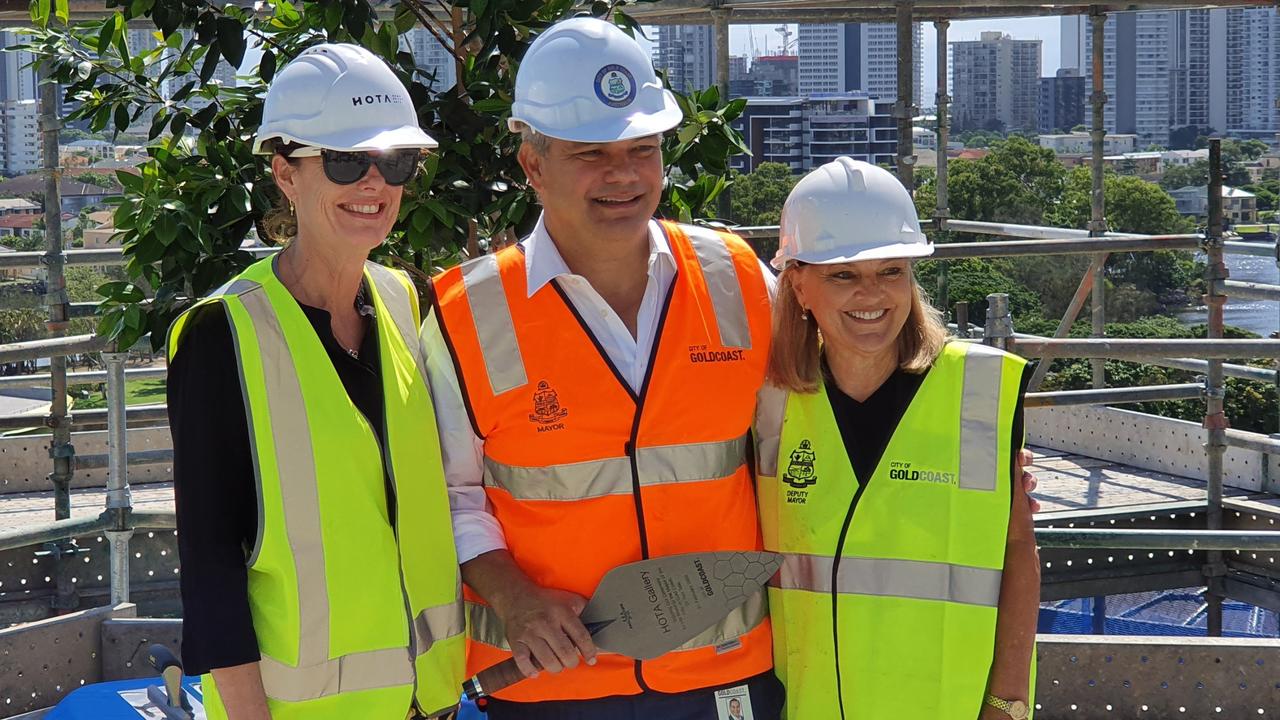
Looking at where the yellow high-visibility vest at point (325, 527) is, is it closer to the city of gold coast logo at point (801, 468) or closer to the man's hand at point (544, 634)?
the man's hand at point (544, 634)

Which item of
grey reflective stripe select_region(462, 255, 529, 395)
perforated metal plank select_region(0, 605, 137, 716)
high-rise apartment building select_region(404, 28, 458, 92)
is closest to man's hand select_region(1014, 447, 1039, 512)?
grey reflective stripe select_region(462, 255, 529, 395)

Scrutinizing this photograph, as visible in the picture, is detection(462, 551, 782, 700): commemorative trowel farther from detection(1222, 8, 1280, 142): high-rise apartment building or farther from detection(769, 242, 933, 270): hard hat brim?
detection(1222, 8, 1280, 142): high-rise apartment building

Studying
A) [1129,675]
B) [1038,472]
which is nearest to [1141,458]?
[1038,472]

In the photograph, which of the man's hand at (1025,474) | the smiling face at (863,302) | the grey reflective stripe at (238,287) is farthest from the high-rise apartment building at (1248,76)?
the grey reflective stripe at (238,287)

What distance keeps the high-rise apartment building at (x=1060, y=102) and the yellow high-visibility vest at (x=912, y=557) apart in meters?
69.2

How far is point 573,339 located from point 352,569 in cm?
57

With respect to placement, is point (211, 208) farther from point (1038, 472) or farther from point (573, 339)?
point (1038, 472)

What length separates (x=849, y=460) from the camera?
2.65 meters

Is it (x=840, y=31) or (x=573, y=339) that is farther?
(x=840, y=31)

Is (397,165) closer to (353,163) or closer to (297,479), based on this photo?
(353,163)

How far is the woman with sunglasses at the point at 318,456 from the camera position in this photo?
7.31ft

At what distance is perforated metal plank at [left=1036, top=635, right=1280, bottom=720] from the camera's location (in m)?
4.27

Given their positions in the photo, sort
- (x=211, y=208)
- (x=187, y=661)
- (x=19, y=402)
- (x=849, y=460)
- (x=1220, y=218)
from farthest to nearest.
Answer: (x=19, y=402), (x=1220, y=218), (x=211, y=208), (x=849, y=460), (x=187, y=661)

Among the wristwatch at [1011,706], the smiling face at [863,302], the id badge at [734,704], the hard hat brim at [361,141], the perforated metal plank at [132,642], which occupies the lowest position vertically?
the perforated metal plank at [132,642]
